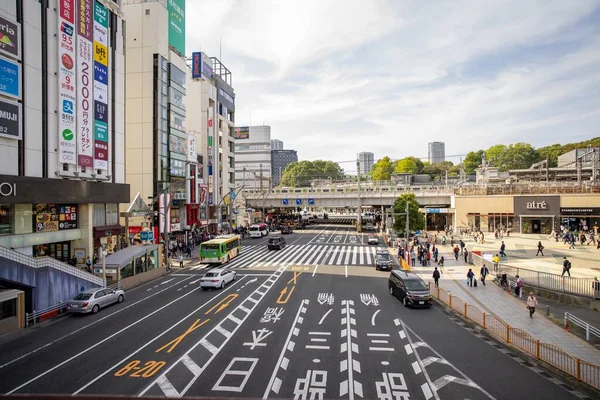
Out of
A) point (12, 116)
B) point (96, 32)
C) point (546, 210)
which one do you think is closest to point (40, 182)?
point (12, 116)

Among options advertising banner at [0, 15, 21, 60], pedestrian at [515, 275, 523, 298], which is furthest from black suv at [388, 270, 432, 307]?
advertising banner at [0, 15, 21, 60]

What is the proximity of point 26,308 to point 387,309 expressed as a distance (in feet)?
63.1

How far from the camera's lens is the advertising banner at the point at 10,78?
2247 centimetres

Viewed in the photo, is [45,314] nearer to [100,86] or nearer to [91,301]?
[91,301]

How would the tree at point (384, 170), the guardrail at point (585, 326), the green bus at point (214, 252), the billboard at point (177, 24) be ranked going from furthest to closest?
the tree at point (384, 170), the billboard at point (177, 24), the green bus at point (214, 252), the guardrail at point (585, 326)

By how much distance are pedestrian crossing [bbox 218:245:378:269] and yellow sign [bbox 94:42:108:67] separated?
70.3 feet

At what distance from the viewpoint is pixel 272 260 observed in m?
39.2

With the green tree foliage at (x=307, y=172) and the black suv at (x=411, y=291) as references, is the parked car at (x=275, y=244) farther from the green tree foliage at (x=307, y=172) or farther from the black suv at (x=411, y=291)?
the green tree foliage at (x=307, y=172)

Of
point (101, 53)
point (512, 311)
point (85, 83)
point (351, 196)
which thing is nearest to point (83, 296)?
point (85, 83)

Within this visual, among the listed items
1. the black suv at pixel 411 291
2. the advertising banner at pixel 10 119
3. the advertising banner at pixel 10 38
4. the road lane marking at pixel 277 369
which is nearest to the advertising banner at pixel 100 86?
the advertising banner at pixel 10 38

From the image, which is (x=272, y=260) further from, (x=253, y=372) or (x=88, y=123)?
(x=253, y=372)

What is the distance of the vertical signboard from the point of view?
1230 inches

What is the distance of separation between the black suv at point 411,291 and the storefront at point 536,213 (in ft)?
161

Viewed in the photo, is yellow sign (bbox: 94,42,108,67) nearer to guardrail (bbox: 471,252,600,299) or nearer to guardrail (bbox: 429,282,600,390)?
guardrail (bbox: 429,282,600,390)
